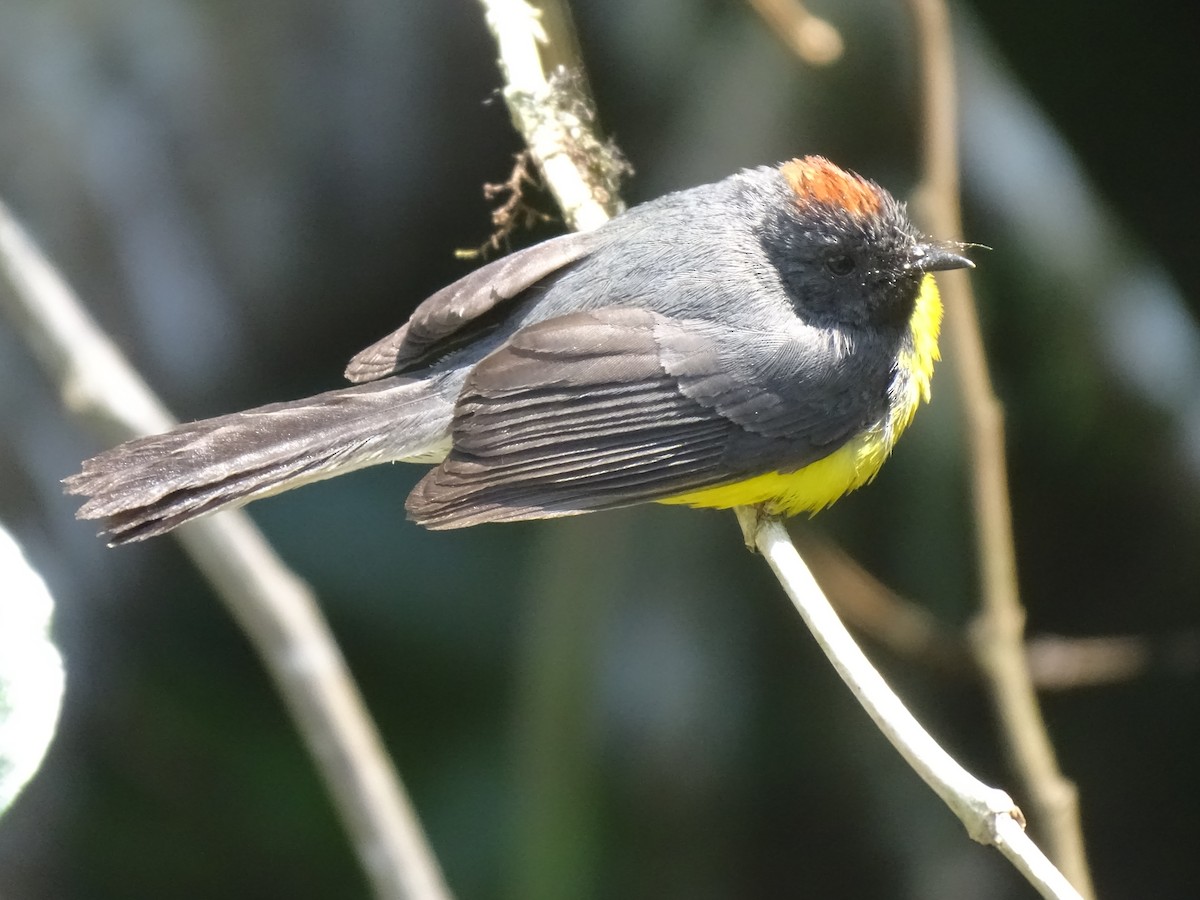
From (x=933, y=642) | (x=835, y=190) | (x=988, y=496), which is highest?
(x=835, y=190)

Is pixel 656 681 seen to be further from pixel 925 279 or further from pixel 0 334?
pixel 0 334

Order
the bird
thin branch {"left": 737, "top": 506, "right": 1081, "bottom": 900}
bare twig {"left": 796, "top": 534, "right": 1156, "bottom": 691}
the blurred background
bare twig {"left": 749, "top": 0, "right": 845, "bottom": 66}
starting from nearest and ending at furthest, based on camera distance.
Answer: thin branch {"left": 737, "top": 506, "right": 1081, "bottom": 900} → the bird → bare twig {"left": 749, "top": 0, "right": 845, "bottom": 66} → bare twig {"left": 796, "top": 534, "right": 1156, "bottom": 691} → the blurred background

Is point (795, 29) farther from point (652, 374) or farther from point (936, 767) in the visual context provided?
point (936, 767)

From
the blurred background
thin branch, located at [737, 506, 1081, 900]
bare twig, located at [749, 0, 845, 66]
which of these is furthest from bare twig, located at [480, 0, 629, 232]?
thin branch, located at [737, 506, 1081, 900]

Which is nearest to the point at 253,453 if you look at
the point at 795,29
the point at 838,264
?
the point at 838,264

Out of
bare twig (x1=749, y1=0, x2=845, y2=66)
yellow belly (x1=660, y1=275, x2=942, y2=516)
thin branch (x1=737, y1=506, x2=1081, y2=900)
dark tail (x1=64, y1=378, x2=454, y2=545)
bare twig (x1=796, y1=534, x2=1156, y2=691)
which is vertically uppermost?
bare twig (x1=749, y1=0, x2=845, y2=66)

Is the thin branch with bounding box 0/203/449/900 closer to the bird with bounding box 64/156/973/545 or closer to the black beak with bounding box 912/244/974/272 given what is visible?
the bird with bounding box 64/156/973/545
